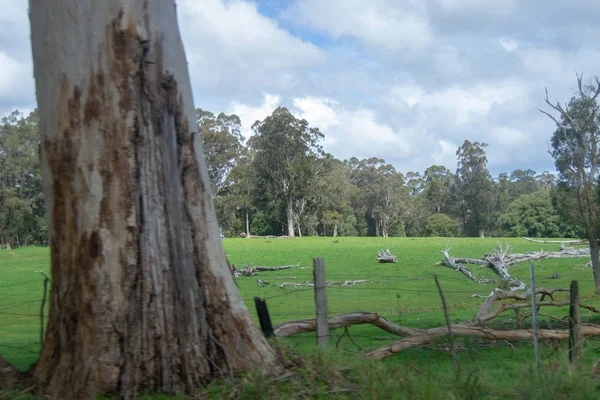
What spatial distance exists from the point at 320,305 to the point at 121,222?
10.6 ft

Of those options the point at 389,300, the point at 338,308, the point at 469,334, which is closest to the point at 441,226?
the point at 389,300

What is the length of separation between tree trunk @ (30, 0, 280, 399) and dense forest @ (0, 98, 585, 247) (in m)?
32.7

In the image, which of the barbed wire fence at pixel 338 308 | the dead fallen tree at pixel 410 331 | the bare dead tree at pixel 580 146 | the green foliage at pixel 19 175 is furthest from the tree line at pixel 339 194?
the dead fallen tree at pixel 410 331

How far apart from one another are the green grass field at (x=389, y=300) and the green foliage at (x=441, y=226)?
2137 centimetres

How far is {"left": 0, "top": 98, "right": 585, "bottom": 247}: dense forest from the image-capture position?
152ft

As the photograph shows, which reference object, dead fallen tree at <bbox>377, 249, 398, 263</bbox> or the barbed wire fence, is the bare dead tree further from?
dead fallen tree at <bbox>377, 249, 398, 263</bbox>

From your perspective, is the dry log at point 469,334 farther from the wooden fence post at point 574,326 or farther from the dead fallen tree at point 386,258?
the dead fallen tree at point 386,258

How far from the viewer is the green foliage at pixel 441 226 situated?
228 feet

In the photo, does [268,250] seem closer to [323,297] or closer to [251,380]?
[323,297]

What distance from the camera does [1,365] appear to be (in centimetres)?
493

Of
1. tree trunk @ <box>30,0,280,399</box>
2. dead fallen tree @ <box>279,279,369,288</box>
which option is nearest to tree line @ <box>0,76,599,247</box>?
dead fallen tree @ <box>279,279,369,288</box>

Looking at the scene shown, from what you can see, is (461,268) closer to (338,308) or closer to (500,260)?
(500,260)

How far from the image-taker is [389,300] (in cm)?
2061

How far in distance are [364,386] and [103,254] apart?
2.12m
